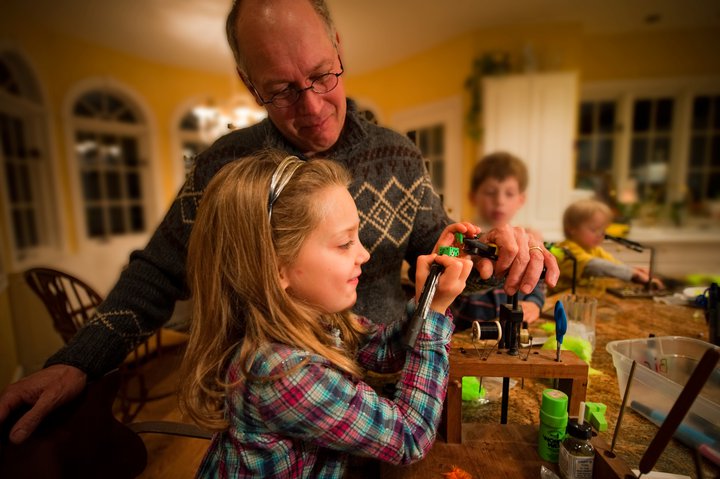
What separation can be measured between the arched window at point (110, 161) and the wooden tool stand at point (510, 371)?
509cm

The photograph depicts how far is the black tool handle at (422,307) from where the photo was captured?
593 mm

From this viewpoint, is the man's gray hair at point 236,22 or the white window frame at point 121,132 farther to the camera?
the white window frame at point 121,132

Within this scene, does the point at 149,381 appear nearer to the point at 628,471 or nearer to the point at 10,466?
the point at 10,466

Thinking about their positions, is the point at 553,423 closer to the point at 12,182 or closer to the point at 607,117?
the point at 12,182

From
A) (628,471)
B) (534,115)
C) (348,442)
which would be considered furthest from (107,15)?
(628,471)

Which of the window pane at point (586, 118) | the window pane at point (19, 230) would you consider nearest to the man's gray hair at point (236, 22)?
the window pane at point (19, 230)

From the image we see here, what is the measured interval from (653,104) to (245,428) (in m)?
5.39

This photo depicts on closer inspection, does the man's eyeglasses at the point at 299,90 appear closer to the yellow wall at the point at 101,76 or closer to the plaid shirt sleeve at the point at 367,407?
the plaid shirt sleeve at the point at 367,407

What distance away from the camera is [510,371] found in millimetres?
646

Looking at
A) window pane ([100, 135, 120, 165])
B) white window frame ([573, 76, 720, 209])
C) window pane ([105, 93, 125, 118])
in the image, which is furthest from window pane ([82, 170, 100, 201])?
white window frame ([573, 76, 720, 209])

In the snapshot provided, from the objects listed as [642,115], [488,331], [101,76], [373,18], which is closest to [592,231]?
[488,331]

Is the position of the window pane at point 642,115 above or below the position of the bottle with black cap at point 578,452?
above

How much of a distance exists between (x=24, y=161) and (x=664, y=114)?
22.6ft

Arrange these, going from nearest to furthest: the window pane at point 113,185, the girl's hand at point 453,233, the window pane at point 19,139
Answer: the girl's hand at point 453,233
the window pane at point 19,139
the window pane at point 113,185
